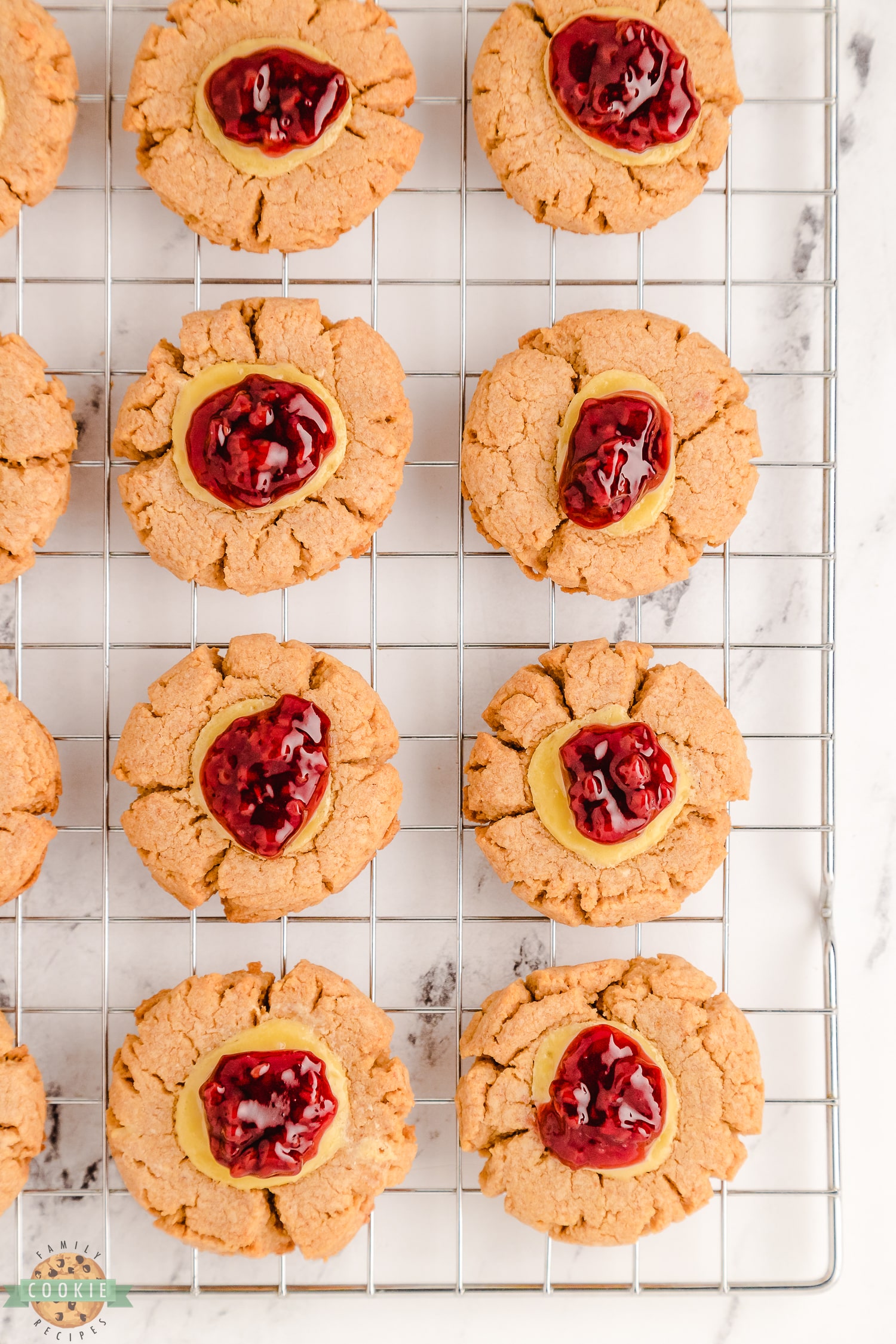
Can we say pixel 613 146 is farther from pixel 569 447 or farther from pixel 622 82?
pixel 569 447

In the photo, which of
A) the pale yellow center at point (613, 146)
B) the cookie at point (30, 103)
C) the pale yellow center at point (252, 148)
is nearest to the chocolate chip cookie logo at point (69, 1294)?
the cookie at point (30, 103)

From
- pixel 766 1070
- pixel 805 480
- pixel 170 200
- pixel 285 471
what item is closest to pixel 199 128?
pixel 170 200

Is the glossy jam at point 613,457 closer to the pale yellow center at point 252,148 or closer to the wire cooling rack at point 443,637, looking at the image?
the wire cooling rack at point 443,637

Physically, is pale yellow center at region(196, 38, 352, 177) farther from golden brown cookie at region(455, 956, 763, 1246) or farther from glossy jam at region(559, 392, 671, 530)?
golden brown cookie at region(455, 956, 763, 1246)

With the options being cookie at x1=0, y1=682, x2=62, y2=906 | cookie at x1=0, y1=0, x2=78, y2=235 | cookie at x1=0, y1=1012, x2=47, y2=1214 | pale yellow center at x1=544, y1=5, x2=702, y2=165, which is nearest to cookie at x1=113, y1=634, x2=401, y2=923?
cookie at x1=0, y1=682, x2=62, y2=906

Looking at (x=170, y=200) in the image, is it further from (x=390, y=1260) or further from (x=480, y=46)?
(x=390, y=1260)

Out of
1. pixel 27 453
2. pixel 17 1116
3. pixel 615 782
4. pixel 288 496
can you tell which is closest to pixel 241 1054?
pixel 17 1116
